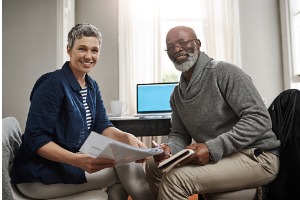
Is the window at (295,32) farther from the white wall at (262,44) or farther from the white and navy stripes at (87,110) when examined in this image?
the white and navy stripes at (87,110)

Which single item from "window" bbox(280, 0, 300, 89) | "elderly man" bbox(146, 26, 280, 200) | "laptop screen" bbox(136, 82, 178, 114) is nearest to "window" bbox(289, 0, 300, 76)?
"window" bbox(280, 0, 300, 89)

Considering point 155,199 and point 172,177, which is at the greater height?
point 172,177

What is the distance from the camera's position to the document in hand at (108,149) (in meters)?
0.90

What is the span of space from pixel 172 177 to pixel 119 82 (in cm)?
198

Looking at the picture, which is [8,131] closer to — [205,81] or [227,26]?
[205,81]

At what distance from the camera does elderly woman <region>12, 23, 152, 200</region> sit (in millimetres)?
1085

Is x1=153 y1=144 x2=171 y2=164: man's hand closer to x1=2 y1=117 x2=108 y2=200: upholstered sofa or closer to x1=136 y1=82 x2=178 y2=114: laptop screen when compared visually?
x1=2 y1=117 x2=108 y2=200: upholstered sofa

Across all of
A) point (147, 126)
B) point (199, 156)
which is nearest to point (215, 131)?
point (199, 156)

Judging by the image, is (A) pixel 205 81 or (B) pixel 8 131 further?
(A) pixel 205 81

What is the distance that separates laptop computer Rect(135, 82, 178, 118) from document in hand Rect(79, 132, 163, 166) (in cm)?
156

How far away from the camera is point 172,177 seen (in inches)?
44.9

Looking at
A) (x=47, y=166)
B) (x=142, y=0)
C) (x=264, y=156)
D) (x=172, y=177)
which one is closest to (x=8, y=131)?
(x=47, y=166)

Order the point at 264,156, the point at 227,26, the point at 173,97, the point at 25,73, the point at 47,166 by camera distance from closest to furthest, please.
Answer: the point at 47,166, the point at 264,156, the point at 173,97, the point at 25,73, the point at 227,26

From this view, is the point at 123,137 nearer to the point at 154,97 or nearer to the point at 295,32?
the point at 154,97
